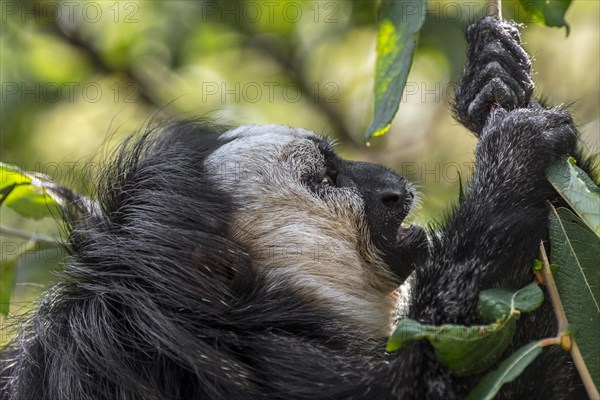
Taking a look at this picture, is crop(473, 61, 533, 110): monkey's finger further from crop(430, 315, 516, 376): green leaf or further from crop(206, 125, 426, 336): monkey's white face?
crop(430, 315, 516, 376): green leaf

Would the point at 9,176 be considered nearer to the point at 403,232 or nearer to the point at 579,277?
the point at 403,232

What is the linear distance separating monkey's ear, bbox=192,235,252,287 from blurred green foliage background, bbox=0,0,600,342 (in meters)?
3.00

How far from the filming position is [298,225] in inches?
173

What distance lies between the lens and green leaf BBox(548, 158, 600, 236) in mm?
3039

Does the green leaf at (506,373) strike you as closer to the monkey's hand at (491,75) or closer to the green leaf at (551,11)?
the green leaf at (551,11)

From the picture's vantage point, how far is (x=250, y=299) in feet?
13.1

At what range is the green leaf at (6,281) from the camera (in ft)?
14.1

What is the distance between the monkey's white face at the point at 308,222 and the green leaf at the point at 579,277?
1061 mm

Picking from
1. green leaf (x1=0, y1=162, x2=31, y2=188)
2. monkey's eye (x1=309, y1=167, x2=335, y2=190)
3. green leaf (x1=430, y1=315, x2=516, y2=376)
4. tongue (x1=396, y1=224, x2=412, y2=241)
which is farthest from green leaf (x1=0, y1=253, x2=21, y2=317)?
green leaf (x1=430, y1=315, x2=516, y2=376)

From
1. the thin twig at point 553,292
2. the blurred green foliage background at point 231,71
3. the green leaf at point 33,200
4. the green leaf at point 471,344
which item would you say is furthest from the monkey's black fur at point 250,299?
the blurred green foliage background at point 231,71

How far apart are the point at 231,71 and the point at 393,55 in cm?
439

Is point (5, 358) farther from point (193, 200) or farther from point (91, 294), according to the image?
point (193, 200)

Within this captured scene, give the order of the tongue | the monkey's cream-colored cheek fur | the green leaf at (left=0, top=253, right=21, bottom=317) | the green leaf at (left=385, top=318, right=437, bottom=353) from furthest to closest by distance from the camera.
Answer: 1. the tongue
2. the green leaf at (left=0, top=253, right=21, bottom=317)
3. the monkey's cream-colored cheek fur
4. the green leaf at (left=385, top=318, right=437, bottom=353)

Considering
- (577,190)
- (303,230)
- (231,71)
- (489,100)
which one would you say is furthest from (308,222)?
(231,71)
